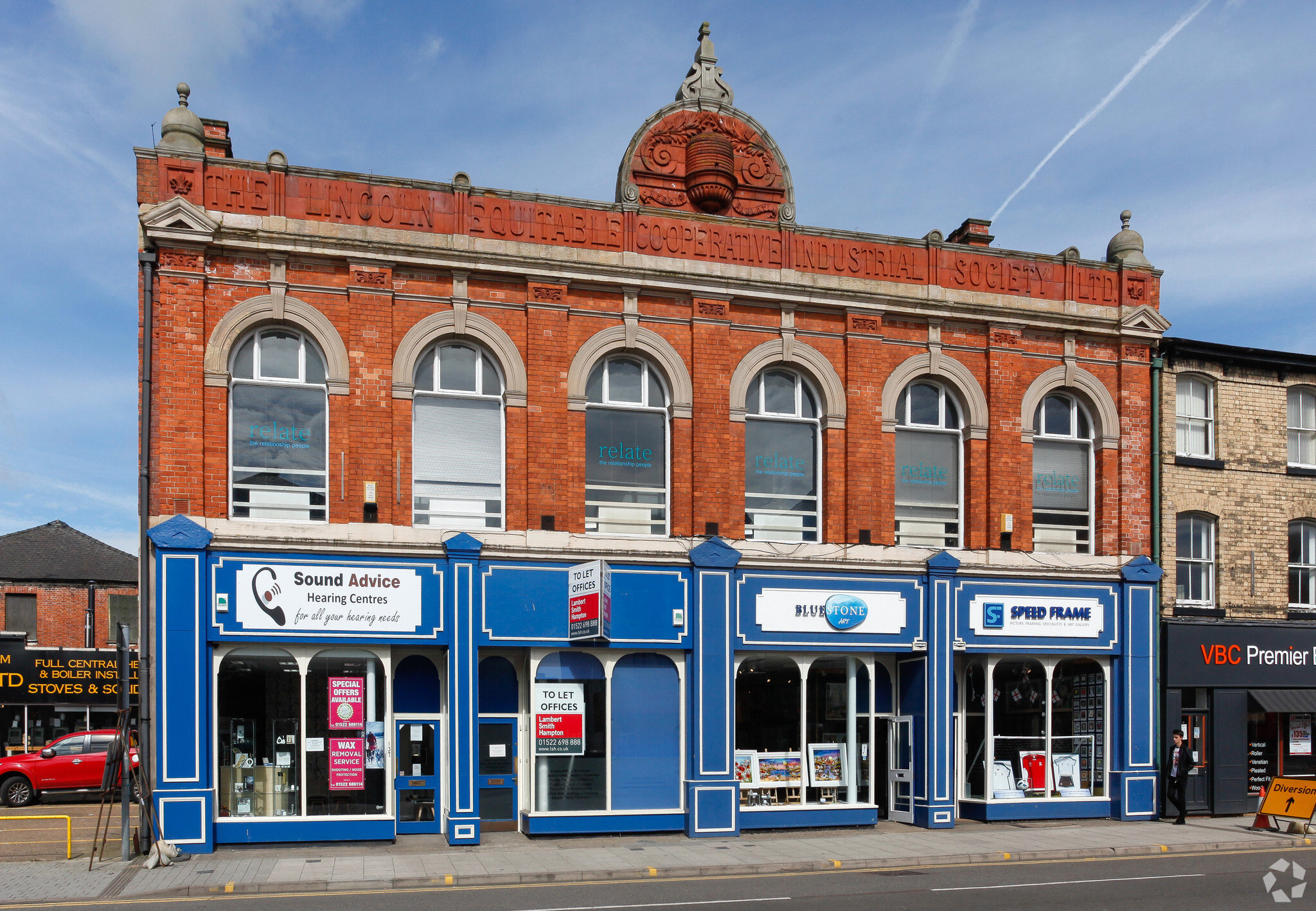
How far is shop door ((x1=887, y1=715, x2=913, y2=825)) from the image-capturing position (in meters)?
19.8

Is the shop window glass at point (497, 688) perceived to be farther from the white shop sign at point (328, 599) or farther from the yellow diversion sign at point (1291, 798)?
the yellow diversion sign at point (1291, 798)

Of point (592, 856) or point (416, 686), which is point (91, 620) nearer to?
point (416, 686)

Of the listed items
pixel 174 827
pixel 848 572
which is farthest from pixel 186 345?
pixel 848 572

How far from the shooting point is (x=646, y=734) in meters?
18.5

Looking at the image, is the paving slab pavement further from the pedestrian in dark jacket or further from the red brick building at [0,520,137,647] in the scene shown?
the red brick building at [0,520,137,647]

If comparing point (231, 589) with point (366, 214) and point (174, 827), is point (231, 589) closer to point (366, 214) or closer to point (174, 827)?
point (174, 827)

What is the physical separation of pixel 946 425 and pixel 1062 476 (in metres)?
2.63

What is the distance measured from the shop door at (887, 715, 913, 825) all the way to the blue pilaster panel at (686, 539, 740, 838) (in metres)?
3.22

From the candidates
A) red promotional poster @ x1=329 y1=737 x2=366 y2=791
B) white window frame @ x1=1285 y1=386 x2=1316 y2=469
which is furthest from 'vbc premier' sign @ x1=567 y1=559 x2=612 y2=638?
white window frame @ x1=1285 y1=386 x2=1316 y2=469

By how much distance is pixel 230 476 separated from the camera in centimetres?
1744

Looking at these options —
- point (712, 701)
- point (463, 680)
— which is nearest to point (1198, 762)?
point (712, 701)

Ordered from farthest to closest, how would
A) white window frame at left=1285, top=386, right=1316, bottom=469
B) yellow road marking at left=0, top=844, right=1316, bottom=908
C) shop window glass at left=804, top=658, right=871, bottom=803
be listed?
white window frame at left=1285, top=386, right=1316, bottom=469, shop window glass at left=804, top=658, right=871, bottom=803, yellow road marking at left=0, top=844, right=1316, bottom=908

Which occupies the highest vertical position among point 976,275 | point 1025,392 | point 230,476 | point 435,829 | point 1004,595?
point 976,275

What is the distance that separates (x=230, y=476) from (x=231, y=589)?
1.84 meters
